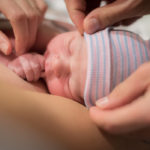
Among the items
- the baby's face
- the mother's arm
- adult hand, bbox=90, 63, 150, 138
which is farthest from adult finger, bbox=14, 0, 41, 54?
adult hand, bbox=90, 63, 150, 138

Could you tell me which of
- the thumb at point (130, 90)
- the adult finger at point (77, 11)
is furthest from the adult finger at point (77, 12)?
the thumb at point (130, 90)

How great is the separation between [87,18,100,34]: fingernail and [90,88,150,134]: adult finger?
0.31 meters

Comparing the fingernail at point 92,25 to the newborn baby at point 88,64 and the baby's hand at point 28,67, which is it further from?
the baby's hand at point 28,67

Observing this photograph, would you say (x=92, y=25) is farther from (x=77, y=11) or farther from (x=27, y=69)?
(x=27, y=69)

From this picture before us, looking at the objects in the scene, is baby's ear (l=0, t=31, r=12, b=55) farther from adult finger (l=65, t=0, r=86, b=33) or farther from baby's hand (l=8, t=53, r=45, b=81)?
adult finger (l=65, t=0, r=86, b=33)

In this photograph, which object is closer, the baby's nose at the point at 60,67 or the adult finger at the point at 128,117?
the adult finger at the point at 128,117

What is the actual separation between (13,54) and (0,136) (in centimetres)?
47

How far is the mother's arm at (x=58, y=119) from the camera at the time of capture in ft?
1.59

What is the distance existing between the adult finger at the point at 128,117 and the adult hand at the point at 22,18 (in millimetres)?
416

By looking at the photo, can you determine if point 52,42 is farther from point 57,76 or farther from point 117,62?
point 117,62

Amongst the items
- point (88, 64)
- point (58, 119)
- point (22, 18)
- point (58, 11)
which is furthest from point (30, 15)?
point (58, 11)

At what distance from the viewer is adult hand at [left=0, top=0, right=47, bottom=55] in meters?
0.75

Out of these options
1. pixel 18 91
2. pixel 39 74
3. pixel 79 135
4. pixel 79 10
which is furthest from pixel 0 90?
pixel 79 10

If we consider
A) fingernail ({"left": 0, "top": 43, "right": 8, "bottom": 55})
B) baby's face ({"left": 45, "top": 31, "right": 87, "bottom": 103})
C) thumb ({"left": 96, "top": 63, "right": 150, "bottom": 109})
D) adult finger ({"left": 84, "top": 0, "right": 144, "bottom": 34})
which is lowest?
baby's face ({"left": 45, "top": 31, "right": 87, "bottom": 103})
